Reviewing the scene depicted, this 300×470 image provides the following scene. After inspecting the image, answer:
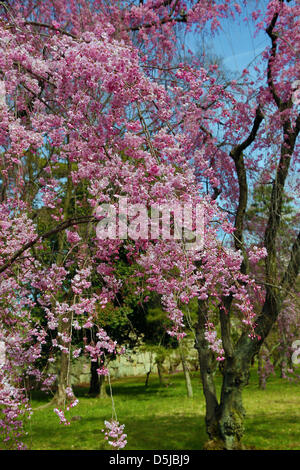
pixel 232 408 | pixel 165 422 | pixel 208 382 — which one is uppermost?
pixel 208 382

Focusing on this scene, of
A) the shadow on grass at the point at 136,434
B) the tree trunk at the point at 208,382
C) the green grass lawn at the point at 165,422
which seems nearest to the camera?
the tree trunk at the point at 208,382

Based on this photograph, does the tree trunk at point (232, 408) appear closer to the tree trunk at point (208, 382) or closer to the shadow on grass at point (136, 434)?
the tree trunk at point (208, 382)

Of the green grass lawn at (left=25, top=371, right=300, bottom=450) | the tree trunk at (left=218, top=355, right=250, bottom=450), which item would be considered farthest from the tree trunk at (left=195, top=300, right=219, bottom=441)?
the green grass lawn at (left=25, top=371, right=300, bottom=450)

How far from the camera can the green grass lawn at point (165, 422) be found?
8.41 meters

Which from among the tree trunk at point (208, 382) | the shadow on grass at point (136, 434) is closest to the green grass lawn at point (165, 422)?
the shadow on grass at point (136, 434)

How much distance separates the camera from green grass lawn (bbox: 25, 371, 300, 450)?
841cm

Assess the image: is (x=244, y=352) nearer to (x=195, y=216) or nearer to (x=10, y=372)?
(x=10, y=372)

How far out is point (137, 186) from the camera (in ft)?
9.41

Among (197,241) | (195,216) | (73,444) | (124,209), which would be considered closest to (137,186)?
(124,209)

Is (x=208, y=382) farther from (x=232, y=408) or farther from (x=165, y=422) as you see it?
(x=165, y=422)

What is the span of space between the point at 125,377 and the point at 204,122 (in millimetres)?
20255

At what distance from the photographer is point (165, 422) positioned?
10625mm

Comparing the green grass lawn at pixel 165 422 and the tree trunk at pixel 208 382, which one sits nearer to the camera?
the tree trunk at pixel 208 382

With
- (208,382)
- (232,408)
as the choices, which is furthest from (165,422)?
(232,408)
